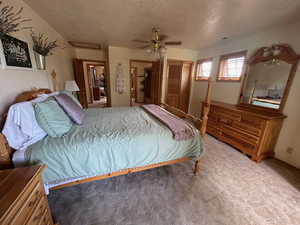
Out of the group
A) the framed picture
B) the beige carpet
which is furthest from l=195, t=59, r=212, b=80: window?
the framed picture

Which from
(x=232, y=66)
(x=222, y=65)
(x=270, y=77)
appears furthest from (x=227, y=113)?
(x=222, y=65)

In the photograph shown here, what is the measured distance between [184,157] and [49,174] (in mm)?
1594

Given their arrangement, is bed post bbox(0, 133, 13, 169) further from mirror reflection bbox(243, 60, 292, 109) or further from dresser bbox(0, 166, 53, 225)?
mirror reflection bbox(243, 60, 292, 109)

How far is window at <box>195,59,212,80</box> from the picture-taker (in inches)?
149

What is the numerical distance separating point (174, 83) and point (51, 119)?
380cm

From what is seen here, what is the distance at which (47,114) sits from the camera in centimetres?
135

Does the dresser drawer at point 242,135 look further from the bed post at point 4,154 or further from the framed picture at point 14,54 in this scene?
the framed picture at point 14,54

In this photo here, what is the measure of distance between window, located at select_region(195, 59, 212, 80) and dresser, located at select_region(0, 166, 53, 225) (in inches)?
168

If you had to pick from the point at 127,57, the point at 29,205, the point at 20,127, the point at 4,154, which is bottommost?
the point at 29,205

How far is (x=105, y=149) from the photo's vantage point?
1.34 metres

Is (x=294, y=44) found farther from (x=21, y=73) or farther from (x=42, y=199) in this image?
(x=21, y=73)

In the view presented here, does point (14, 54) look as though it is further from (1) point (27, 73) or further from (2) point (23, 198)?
(2) point (23, 198)

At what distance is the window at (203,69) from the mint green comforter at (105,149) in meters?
2.90

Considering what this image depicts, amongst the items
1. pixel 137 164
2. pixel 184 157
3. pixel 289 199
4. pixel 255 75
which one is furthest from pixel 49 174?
pixel 255 75
